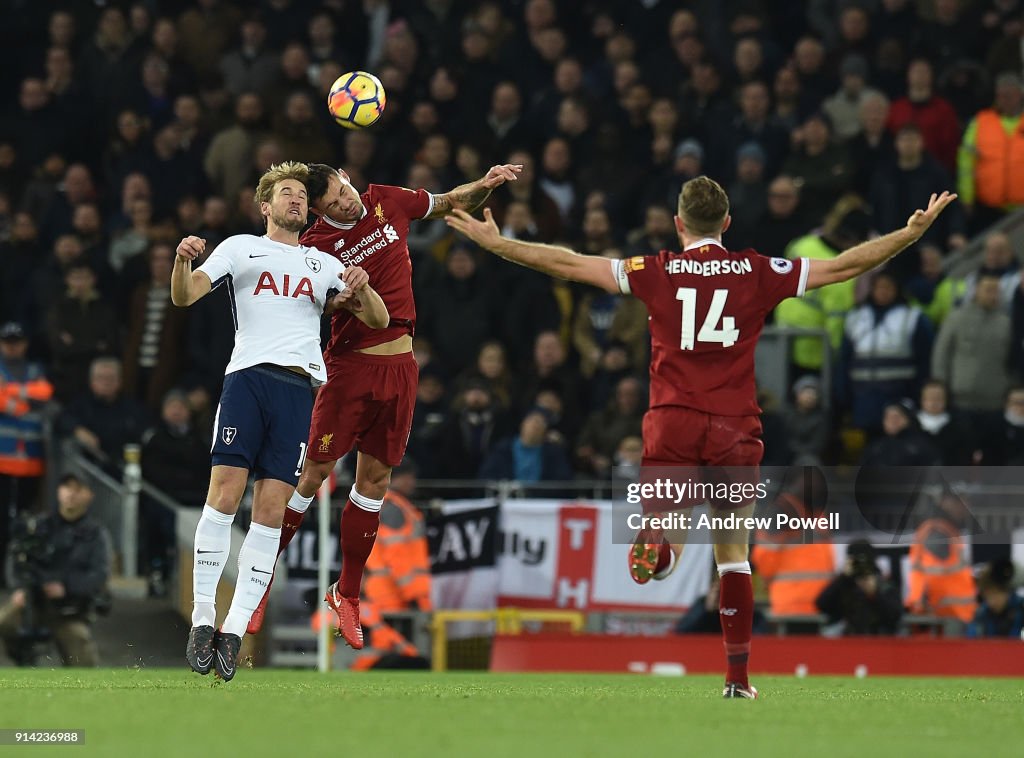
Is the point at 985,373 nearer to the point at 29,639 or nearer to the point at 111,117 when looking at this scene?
the point at 29,639

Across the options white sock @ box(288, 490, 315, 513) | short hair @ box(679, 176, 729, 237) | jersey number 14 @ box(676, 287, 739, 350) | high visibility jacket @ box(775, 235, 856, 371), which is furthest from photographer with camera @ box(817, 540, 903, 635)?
short hair @ box(679, 176, 729, 237)

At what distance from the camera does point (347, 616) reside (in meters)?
11.6

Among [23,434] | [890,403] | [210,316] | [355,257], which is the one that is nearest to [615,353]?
[890,403]

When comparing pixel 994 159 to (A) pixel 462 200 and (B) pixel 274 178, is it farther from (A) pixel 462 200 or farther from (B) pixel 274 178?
(B) pixel 274 178

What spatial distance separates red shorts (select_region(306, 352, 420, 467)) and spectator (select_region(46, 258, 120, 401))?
26.0 ft

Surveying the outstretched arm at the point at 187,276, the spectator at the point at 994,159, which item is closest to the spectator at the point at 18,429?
the outstretched arm at the point at 187,276

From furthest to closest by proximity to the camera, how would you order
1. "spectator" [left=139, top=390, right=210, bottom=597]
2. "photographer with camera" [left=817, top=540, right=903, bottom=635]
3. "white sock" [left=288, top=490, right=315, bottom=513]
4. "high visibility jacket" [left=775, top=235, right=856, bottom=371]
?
1. "high visibility jacket" [left=775, top=235, right=856, bottom=371]
2. "spectator" [left=139, top=390, right=210, bottom=597]
3. "photographer with camera" [left=817, top=540, right=903, bottom=635]
4. "white sock" [left=288, top=490, right=315, bottom=513]

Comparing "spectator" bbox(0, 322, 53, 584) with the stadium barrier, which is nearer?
the stadium barrier

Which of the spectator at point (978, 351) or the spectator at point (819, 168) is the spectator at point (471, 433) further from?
the spectator at point (978, 351)

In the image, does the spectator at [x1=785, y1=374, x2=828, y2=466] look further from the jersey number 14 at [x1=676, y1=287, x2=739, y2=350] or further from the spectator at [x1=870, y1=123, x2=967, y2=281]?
the jersey number 14 at [x1=676, y1=287, x2=739, y2=350]

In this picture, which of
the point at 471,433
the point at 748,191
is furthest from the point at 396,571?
the point at 748,191

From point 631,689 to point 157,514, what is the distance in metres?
7.07

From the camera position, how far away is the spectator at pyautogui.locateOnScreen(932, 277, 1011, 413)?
17531 mm

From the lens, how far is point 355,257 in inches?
451
